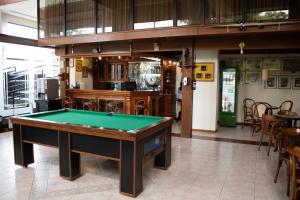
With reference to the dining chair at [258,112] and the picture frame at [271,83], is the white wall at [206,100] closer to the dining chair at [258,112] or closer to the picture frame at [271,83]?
the dining chair at [258,112]

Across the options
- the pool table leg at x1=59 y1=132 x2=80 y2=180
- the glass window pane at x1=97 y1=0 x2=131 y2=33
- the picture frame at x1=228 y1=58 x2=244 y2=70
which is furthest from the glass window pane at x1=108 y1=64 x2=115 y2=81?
the pool table leg at x1=59 y1=132 x2=80 y2=180

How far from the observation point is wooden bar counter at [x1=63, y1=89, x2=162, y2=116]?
7469 mm

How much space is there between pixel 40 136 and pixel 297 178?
3811 mm

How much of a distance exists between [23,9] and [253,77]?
8743mm

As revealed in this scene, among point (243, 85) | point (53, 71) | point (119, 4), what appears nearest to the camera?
point (119, 4)

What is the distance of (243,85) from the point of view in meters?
8.70

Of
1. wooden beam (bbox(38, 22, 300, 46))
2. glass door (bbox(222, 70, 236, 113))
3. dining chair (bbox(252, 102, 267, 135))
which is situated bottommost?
dining chair (bbox(252, 102, 267, 135))

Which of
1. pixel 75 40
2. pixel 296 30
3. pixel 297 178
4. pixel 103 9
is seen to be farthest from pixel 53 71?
pixel 297 178

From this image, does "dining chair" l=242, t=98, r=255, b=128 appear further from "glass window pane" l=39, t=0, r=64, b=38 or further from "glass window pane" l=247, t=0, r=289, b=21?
"glass window pane" l=39, t=0, r=64, b=38

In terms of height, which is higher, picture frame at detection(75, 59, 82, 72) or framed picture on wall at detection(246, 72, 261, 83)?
picture frame at detection(75, 59, 82, 72)

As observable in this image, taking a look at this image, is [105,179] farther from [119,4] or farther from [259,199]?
[119,4]

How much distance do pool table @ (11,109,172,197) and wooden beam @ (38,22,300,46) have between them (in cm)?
262

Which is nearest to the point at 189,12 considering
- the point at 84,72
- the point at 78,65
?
the point at 78,65

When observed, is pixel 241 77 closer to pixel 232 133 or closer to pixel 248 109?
pixel 248 109
